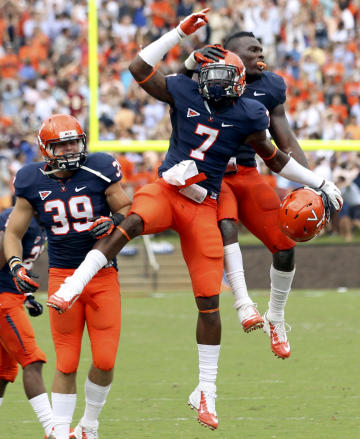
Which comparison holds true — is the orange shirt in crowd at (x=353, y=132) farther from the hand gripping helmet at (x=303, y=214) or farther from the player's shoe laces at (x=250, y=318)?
the player's shoe laces at (x=250, y=318)

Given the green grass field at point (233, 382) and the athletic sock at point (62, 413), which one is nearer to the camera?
the athletic sock at point (62, 413)

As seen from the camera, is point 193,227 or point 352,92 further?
point 352,92

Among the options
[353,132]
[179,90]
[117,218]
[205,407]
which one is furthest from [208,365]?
[353,132]

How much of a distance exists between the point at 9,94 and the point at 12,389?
835cm

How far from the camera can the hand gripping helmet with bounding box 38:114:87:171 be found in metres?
5.44

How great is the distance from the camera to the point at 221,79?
17.9 feet

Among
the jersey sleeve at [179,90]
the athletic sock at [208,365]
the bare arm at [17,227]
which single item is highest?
the jersey sleeve at [179,90]

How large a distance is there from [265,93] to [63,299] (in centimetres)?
199

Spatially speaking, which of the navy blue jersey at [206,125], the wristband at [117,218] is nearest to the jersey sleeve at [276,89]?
the navy blue jersey at [206,125]

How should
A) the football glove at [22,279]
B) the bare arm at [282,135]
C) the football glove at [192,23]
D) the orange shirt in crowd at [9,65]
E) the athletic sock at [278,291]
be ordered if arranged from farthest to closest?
1. the orange shirt in crowd at [9,65]
2. the athletic sock at [278,291]
3. the bare arm at [282,135]
4. the football glove at [192,23]
5. the football glove at [22,279]

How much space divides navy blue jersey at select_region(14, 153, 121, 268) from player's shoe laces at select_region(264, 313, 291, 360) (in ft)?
5.00

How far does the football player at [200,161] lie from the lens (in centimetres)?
553

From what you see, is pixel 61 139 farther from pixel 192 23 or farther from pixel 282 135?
pixel 282 135

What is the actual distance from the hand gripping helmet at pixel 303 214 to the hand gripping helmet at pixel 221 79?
76 centimetres
